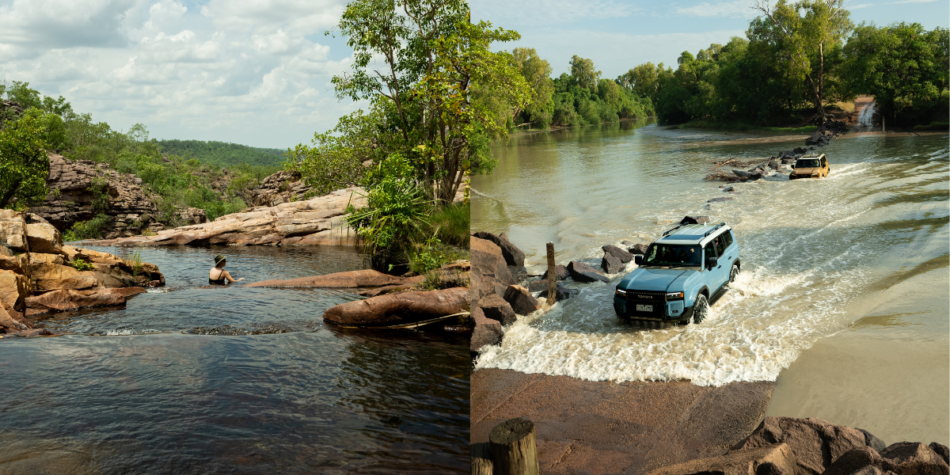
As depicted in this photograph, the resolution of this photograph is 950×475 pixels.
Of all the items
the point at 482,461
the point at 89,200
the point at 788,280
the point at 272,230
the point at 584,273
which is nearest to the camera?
the point at 482,461

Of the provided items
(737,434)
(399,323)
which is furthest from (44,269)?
(737,434)

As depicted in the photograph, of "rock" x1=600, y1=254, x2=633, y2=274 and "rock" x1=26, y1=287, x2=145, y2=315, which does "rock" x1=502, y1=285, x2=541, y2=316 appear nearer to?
"rock" x1=600, y1=254, x2=633, y2=274

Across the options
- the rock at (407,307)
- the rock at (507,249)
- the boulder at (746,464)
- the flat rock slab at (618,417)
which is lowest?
the rock at (407,307)

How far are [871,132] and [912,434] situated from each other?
6.06 meters

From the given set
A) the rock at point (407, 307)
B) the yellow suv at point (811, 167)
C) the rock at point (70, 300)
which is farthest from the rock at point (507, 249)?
the rock at point (70, 300)

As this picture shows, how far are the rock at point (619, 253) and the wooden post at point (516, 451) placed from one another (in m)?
7.98

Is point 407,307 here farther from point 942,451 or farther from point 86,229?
point 86,229

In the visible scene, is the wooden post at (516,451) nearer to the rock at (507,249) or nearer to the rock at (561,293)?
the rock at (561,293)

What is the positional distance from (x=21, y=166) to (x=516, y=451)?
3053 centimetres

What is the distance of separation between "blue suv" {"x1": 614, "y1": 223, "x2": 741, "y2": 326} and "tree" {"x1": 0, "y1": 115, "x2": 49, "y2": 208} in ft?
90.0

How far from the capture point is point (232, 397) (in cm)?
625

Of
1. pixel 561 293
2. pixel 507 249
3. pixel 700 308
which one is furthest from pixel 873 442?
pixel 507 249

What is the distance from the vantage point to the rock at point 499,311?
7083mm

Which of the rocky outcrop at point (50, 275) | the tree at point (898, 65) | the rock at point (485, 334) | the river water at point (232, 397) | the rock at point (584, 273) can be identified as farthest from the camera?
the rocky outcrop at point (50, 275)
